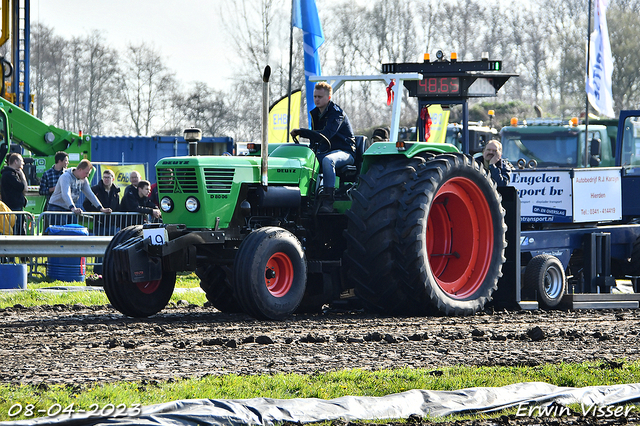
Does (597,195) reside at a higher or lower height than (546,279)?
higher

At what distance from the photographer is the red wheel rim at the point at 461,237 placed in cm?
923

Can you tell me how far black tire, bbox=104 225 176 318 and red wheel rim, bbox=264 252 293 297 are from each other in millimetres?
1004

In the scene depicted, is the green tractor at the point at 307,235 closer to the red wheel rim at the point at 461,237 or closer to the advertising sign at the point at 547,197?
the red wheel rim at the point at 461,237

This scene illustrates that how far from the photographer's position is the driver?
8586 mm

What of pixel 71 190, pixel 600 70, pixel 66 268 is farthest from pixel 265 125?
Result: pixel 600 70

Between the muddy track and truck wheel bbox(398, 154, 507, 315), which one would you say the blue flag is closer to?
truck wheel bbox(398, 154, 507, 315)

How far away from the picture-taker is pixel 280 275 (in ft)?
26.2

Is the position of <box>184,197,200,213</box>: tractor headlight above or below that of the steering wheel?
below

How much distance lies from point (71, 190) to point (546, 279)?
748 cm

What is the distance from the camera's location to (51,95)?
56.1 meters

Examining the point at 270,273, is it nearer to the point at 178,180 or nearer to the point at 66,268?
the point at 178,180

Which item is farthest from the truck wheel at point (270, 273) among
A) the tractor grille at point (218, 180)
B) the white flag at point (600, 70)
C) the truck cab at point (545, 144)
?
the truck cab at point (545, 144)

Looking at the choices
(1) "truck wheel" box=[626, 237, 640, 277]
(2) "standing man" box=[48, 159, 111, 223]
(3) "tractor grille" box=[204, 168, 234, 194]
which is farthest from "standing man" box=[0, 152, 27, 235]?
(1) "truck wheel" box=[626, 237, 640, 277]

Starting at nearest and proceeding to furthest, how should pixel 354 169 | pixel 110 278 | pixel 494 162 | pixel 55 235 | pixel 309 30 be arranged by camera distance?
pixel 110 278 → pixel 354 169 → pixel 494 162 → pixel 55 235 → pixel 309 30
